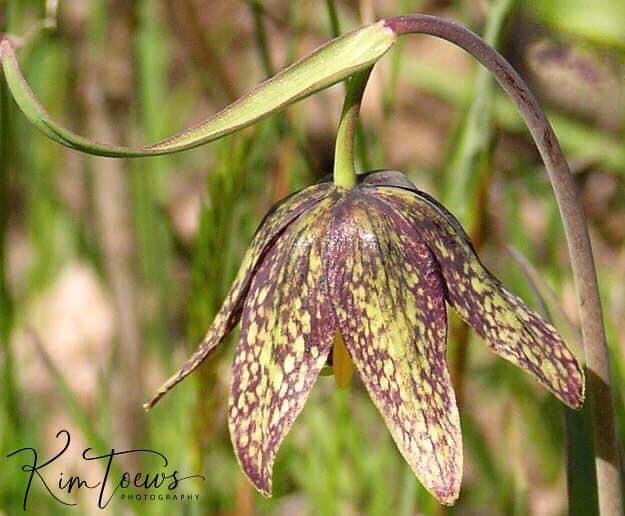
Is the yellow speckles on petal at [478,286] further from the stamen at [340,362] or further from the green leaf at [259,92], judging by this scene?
the green leaf at [259,92]

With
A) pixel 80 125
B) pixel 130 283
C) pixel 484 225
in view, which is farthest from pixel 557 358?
pixel 80 125

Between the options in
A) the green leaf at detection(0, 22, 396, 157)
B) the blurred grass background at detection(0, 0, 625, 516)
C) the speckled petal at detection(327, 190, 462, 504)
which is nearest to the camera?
the green leaf at detection(0, 22, 396, 157)

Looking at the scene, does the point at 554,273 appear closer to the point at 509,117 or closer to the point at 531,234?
the point at 509,117

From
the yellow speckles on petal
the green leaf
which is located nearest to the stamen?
the yellow speckles on petal

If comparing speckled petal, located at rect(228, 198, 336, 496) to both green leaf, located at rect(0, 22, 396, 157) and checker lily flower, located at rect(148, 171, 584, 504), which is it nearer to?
checker lily flower, located at rect(148, 171, 584, 504)

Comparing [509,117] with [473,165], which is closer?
[473,165]
